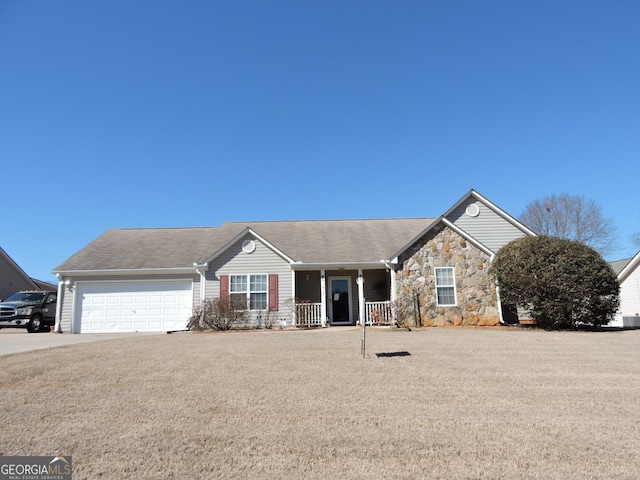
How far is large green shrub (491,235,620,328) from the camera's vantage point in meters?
13.5

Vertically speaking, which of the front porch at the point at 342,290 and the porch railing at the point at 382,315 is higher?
the front porch at the point at 342,290

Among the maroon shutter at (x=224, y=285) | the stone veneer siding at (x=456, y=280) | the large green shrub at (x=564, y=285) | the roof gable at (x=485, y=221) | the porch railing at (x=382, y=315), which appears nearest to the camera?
the large green shrub at (x=564, y=285)

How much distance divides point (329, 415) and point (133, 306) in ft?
51.9

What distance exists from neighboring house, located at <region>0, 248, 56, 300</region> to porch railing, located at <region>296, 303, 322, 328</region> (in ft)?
68.3

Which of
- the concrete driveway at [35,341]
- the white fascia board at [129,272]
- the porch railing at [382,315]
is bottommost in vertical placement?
the concrete driveway at [35,341]

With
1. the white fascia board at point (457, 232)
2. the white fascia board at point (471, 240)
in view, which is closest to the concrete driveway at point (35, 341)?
the white fascia board at point (457, 232)

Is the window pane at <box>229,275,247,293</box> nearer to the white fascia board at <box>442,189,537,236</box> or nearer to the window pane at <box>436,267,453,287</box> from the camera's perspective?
the window pane at <box>436,267,453,287</box>

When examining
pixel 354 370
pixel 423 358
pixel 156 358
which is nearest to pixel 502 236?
pixel 423 358

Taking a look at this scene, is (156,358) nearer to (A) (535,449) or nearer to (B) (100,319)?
(A) (535,449)

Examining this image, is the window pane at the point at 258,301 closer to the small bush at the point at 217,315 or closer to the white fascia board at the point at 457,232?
the small bush at the point at 217,315

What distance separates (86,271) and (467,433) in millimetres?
18142

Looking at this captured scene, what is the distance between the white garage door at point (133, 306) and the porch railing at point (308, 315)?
4.92 m

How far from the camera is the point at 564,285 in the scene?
530 inches

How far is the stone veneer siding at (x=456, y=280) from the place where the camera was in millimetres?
15461
